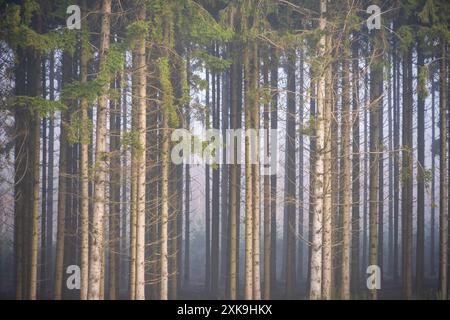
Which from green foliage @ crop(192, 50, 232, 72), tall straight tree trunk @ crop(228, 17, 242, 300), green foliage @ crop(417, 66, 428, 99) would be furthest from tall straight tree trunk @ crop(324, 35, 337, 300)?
tall straight tree trunk @ crop(228, 17, 242, 300)

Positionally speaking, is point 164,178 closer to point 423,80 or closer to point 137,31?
point 137,31

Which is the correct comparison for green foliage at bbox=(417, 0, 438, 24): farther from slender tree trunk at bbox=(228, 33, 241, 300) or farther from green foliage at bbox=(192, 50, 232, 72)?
green foliage at bbox=(192, 50, 232, 72)

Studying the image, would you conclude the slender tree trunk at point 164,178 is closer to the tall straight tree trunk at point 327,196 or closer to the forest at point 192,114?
the forest at point 192,114

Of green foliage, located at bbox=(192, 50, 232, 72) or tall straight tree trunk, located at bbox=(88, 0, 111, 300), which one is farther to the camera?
green foliage, located at bbox=(192, 50, 232, 72)

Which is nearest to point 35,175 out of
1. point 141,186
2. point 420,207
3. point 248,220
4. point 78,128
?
point 78,128

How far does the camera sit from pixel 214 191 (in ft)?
62.0

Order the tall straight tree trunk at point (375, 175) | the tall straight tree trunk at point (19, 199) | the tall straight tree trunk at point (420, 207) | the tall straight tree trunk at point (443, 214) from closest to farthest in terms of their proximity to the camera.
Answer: the tall straight tree trunk at point (375, 175), the tall straight tree trunk at point (19, 199), the tall straight tree trunk at point (443, 214), the tall straight tree trunk at point (420, 207)

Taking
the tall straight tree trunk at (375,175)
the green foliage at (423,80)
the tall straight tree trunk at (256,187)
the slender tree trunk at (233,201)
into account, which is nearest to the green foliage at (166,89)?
the tall straight tree trunk at (256,187)

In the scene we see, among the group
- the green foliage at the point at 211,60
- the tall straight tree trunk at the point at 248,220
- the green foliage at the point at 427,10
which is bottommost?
the tall straight tree trunk at the point at 248,220

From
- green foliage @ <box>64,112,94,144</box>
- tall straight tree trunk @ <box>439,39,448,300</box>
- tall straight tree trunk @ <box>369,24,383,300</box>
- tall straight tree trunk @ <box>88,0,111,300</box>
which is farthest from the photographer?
tall straight tree trunk @ <box>439,39,448,300</box>

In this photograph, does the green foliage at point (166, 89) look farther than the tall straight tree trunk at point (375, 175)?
No
